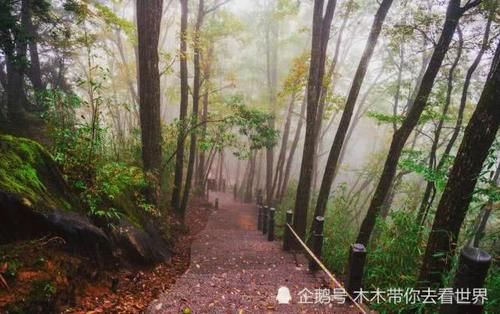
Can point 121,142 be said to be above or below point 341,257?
above

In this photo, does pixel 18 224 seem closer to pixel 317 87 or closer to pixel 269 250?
pixel 269 250

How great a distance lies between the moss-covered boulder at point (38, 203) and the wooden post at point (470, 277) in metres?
4.01

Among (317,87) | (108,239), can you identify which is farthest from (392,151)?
(108,239)

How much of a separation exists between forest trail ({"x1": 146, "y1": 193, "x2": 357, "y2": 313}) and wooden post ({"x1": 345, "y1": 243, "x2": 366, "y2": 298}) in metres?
0.31

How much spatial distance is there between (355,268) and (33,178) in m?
4.39

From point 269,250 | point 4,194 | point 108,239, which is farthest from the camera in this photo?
point 269,250

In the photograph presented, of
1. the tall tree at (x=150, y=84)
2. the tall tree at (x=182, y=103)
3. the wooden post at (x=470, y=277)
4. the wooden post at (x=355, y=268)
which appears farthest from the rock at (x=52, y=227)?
the tall tree at (x=182, y=103)

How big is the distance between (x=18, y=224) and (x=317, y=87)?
6.70 metres

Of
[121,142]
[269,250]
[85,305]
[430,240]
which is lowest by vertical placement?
[269,250]

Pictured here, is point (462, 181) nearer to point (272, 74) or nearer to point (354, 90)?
point (354, 90)

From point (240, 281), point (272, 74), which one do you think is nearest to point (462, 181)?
point (240, 281)

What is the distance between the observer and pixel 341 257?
6.41 meters

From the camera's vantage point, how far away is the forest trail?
12.3ft

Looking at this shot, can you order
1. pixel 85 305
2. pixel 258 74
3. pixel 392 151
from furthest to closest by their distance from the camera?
pixel 258 74, pixel 392 151, pixel 85 305
